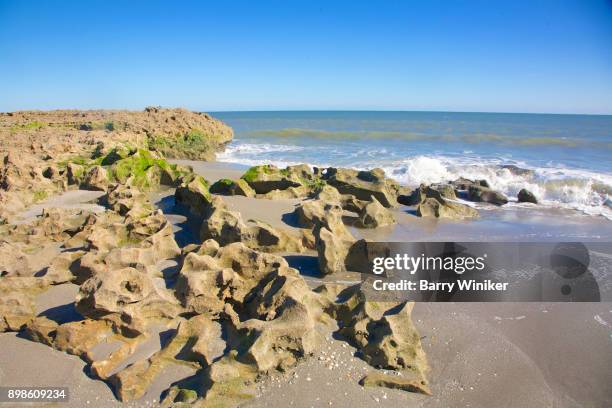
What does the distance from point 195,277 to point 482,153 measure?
879 inches

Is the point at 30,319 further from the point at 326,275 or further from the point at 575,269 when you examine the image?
the point at 575,269

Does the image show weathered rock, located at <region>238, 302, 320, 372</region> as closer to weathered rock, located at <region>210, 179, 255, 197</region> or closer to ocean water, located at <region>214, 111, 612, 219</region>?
weathered rock, located at <region>210, 179, 255, 197</region>

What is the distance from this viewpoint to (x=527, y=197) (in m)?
10.6

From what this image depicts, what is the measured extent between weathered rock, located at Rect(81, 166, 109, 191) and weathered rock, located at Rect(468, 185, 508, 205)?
8755 millimetres

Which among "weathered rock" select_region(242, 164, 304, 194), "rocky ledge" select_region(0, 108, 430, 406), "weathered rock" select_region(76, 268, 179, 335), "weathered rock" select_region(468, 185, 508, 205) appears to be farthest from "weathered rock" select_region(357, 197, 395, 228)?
"weathered rock" select_region(76, 268, 179, 335)

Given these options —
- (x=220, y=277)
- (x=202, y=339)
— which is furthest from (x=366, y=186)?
(x=202, y=339)

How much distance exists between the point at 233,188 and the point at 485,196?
6286 millimetres

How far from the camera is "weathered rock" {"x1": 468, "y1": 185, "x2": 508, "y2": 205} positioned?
34.1ft

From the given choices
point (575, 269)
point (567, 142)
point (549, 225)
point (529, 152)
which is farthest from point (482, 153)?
point (575, 269)

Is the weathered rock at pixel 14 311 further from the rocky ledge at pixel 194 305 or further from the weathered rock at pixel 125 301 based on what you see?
the weathered rock at pixel 125 301

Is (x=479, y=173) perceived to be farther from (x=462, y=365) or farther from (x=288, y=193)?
(x=462, y=365)

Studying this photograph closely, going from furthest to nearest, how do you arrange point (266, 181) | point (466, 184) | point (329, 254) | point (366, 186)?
point (466, 184) → point (366, 186) → point (266, 181) → point (329, 254)

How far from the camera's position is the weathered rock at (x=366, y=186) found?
9453 mm

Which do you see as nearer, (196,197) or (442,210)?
(196,197)
